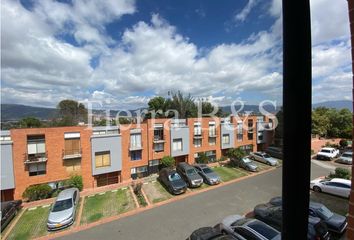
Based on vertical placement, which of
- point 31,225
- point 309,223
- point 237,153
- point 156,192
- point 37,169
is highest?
point 309,223

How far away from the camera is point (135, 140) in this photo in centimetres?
1864

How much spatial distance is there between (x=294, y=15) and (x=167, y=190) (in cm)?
1517

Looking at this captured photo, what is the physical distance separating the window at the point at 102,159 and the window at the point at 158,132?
4580mm

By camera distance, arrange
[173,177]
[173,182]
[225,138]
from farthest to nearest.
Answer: [225,138] < [173,177] < [173,182]

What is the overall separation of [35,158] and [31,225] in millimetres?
5108

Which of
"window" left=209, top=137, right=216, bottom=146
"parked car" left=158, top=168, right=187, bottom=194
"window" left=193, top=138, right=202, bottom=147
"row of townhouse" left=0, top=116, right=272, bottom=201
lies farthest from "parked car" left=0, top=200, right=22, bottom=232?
"window" left=209, top=137, right=216, bottom=146

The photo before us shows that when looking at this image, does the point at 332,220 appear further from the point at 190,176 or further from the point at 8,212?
the point at 8,212

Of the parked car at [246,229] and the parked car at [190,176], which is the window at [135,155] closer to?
the parked car at [190,176]

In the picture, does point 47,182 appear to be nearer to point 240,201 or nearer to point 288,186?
point 240,201

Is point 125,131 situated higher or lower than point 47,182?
higher

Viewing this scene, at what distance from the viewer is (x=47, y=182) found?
49.7ft

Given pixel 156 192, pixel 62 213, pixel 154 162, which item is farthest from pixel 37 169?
pixel 154 162

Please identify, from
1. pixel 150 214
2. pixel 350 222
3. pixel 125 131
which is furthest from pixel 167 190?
pixel 350 222

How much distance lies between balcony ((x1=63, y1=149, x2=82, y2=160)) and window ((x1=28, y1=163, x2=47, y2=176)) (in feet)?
4.74
